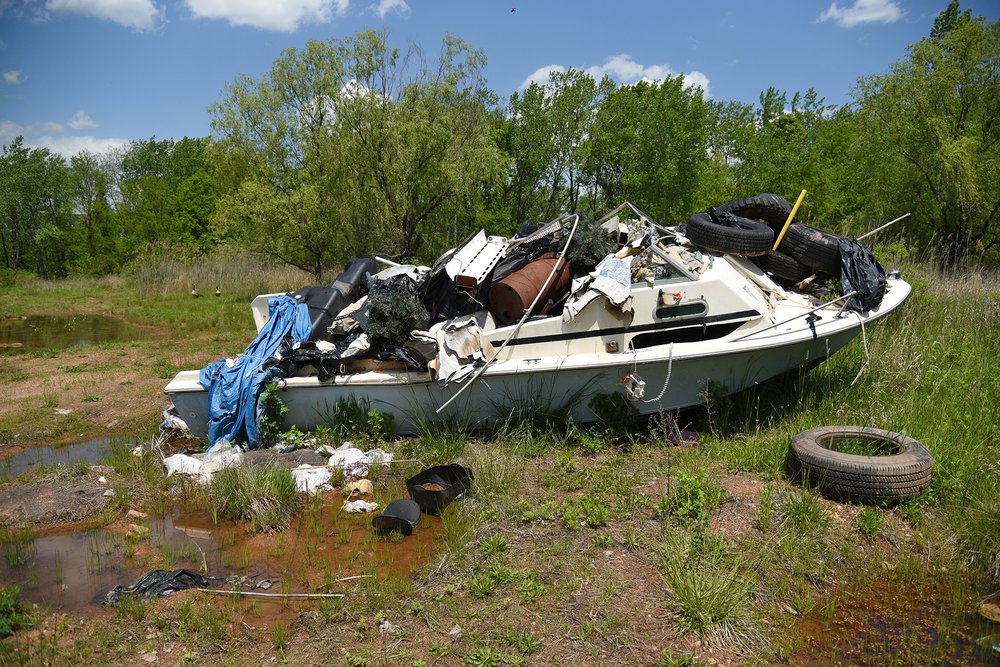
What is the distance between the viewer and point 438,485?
16.8 feet

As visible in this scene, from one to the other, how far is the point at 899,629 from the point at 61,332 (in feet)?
49.9

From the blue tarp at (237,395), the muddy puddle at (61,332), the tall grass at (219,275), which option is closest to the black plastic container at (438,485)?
the blue tarp at (237,395)

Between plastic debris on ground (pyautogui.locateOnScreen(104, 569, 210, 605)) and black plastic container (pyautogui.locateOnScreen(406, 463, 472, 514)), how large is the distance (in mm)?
1555

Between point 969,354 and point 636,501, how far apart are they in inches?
204

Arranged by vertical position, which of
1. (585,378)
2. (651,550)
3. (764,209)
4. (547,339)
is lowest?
(651,550)

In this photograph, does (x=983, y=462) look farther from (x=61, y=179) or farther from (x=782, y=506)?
(x=61, y=179)

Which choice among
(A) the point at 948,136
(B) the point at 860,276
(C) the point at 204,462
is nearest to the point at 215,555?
(C) the point at 204,462

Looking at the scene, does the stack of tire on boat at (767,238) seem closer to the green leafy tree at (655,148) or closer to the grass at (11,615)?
the grass at (11,615)

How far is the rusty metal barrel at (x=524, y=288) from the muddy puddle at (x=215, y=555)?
2.07m

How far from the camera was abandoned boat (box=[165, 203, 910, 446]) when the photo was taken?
5.59 meters

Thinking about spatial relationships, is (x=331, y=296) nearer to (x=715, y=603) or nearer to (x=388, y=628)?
(x=388, y=628)

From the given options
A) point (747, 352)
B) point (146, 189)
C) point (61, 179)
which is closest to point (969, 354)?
point (747, 352)

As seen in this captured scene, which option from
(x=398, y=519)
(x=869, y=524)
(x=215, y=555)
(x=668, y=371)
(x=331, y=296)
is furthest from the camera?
(x=331, y=296)

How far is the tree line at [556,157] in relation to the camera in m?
14.9
